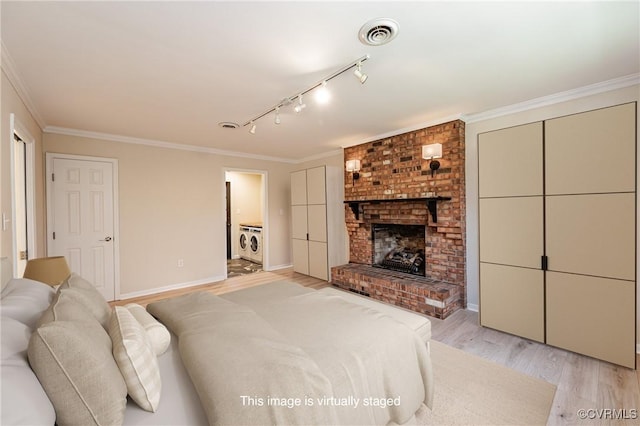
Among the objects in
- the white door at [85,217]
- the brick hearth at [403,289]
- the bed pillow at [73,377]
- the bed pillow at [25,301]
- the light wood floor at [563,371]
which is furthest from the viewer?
the white door at [85,217]

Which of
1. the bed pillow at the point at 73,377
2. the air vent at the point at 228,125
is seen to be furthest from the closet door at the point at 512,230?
the bed pillow at the point at 73,377

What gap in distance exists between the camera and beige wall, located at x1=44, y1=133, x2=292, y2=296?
4062 millimetres

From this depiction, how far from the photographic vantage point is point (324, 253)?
489 centimetres

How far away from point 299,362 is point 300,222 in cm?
420

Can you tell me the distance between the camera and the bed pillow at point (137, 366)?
1032 millimetres

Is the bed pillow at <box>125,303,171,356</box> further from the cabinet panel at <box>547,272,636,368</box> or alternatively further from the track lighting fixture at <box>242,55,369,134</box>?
the cabinet panel at <box>547,272,636,368</box>

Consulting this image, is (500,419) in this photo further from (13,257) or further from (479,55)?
(13,257)

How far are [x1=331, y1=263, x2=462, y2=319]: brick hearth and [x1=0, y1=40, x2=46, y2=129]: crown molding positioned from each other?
4.10 meters

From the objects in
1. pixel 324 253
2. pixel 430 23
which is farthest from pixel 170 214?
→ pixel 430 23

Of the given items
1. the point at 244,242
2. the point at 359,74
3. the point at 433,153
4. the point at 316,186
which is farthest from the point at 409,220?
the point at 244,242

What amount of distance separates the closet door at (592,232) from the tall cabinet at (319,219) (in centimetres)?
305

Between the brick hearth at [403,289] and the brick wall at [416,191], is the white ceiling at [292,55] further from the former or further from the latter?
the brick hearth at [403,289]

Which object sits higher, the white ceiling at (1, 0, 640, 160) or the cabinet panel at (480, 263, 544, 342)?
the white ceiling at (1, 0, 640, 160)

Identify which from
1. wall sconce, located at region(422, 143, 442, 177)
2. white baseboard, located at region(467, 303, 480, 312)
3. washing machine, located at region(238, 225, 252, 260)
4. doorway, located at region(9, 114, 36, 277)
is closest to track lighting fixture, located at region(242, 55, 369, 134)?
wall sconce, located at region(422, 143, 442, 177)
